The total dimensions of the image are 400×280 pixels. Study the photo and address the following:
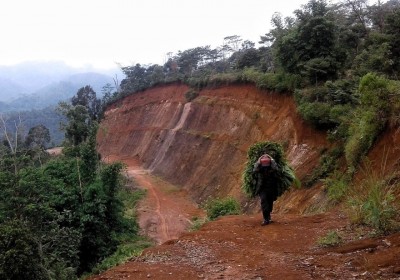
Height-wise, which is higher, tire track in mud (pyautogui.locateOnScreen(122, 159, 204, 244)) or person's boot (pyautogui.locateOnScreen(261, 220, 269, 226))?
person's boot (pyautogui.locateOnScreen(261, 220, 269, 226))

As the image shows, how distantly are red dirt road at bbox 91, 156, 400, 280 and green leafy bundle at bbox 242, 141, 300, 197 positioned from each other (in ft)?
2.20

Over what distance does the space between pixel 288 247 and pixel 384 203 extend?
1.61 meters

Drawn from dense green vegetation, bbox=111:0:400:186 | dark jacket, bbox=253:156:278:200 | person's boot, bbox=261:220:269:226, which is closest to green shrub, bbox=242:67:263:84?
dense green vegetation, bbox=111:0:400:186

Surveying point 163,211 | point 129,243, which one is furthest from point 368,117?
point 163,211

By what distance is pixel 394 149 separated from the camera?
947 cm

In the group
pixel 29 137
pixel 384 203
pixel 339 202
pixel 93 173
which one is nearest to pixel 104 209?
pixel 93 173

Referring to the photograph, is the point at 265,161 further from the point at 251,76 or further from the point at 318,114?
the point at 251,76

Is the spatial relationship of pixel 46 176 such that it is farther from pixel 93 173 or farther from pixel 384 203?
pixel 384 203

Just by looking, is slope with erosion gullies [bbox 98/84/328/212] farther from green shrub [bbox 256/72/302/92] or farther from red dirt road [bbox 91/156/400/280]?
red dirt road [bbox 91/156/400/280]

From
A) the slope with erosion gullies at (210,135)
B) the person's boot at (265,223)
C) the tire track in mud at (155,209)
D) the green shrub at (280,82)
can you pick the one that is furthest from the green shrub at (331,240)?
the green shrub at (280,82)

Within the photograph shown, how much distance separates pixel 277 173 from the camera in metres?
8.99

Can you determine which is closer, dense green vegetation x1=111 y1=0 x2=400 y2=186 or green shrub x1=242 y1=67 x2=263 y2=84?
dense green vegetation x1=111 y1=0 x2=400 y2=186

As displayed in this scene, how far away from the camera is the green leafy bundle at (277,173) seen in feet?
30.4

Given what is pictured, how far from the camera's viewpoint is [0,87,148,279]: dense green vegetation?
431 inches
